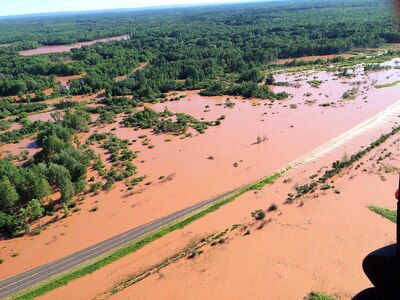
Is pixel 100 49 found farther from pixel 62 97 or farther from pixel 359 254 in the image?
pixel 359 254

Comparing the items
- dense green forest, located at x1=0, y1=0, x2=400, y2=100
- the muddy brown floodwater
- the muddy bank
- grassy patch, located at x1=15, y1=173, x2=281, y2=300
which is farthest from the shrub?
dense green forest, located at x1=0, y1=0, x2=400, y2=100

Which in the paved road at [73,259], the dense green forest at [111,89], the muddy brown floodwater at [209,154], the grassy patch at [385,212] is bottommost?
the paved road at [73,259]

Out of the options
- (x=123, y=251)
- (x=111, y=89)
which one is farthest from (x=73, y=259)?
(x=111, y=89)

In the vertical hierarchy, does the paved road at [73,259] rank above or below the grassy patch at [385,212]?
below

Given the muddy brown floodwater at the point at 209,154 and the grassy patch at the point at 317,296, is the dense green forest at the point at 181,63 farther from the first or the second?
the grassy patch at the point at 317,296

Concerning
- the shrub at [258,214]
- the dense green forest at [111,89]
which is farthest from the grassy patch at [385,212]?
the dense green forest at [111,89]

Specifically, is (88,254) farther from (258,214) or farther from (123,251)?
(258,214)

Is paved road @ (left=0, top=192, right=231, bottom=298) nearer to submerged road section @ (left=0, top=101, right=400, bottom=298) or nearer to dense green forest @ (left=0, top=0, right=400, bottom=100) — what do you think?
submerged road section @ (left=0, top=101, right=400, bottom=298)
